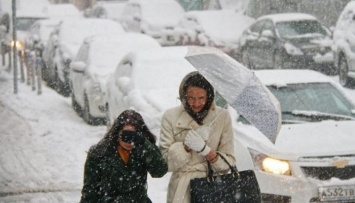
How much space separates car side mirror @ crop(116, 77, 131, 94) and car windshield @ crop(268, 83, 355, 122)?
320 cm

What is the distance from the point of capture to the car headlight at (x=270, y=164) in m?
6.49

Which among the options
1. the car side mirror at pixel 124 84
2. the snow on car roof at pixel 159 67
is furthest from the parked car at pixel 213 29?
the car side mirror at pixel 124 84

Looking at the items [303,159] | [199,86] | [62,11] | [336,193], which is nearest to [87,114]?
[303,159]

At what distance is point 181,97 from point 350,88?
1251cm

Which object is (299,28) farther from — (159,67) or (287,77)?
(287,77)

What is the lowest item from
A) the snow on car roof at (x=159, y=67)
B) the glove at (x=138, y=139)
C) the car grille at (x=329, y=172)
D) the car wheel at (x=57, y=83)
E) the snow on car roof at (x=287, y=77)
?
the car wheel at (x=57, y=83)

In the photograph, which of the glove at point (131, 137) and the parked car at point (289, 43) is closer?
the glove at point (131, 137)

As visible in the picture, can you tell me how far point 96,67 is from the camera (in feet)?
44.3

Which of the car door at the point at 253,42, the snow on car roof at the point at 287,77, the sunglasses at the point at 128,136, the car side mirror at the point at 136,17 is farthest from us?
the car side mirror at the point at 136,17

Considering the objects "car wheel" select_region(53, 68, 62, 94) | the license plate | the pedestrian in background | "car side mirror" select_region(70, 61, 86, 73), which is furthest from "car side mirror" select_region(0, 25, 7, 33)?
the pedestrian in background

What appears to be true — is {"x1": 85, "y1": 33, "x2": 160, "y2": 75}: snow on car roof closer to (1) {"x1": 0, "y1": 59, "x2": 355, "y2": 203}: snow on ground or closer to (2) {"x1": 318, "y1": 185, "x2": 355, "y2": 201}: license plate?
(1) {"x1": 0, "y1": 59, "x2": 355, "y2": 203}: snow on ground

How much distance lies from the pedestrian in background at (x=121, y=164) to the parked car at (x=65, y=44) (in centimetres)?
1235

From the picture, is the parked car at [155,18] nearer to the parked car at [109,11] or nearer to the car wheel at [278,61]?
the parked car at [109,11]

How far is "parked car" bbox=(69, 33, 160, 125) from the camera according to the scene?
1277 cm
